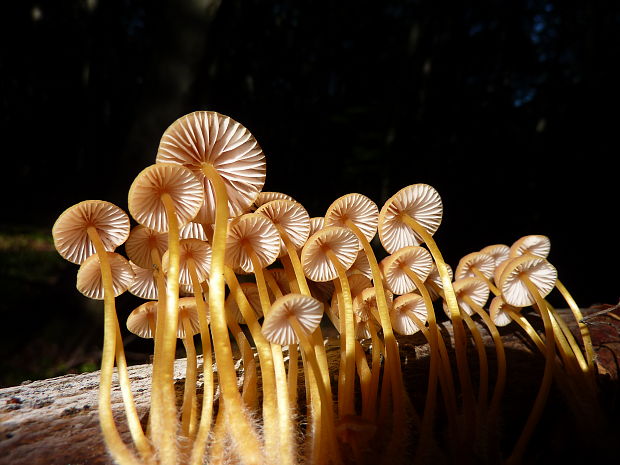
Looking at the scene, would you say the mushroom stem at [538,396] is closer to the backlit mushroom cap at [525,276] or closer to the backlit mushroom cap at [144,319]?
the backlit mushroom cap at [525,276]

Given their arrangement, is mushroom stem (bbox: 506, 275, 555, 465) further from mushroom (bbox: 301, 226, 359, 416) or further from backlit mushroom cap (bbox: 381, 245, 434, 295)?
mushroom (bbox: 301, 226, 359, 416)

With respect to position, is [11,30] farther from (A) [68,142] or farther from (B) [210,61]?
(B) [210,61]

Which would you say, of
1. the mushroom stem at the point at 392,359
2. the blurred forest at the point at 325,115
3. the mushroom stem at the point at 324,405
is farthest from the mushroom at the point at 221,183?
the blurred forest at the point at 325,115

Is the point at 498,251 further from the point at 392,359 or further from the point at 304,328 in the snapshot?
the point at 304,328

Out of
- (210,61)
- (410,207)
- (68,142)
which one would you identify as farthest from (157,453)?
(68,142)

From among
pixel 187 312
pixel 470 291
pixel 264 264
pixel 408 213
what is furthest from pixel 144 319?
pixel 470 291
